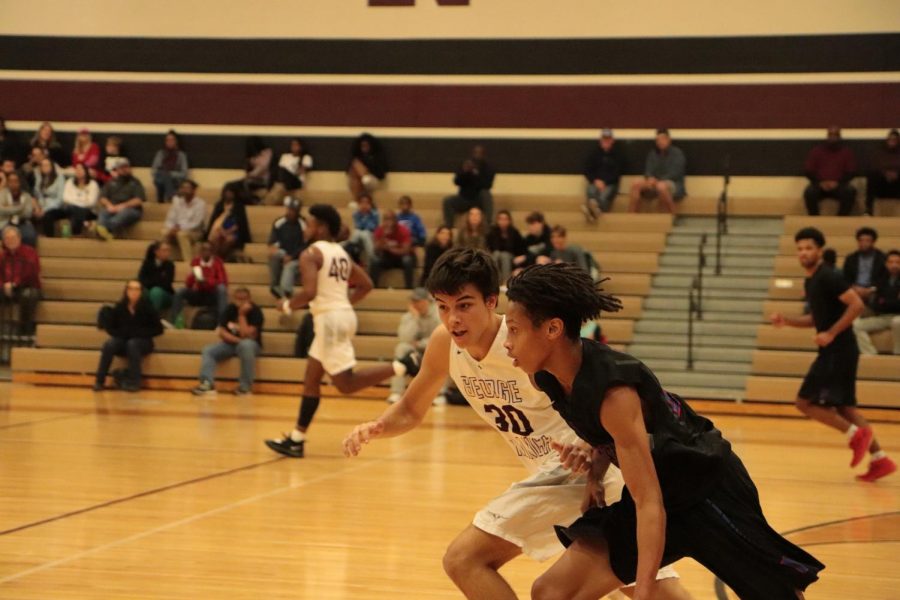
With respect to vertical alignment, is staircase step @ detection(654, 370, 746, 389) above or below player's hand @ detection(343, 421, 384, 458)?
below

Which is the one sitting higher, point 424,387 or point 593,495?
point 424,387

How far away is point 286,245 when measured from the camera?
16.6 meters

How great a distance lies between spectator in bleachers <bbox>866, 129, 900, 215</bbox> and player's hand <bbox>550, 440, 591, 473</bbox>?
1400cm

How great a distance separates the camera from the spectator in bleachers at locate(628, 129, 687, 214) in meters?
17.3

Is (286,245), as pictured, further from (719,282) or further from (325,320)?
(325,320)

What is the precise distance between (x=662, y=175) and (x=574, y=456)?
14.5 metres

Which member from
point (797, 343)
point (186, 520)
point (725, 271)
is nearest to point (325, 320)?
point (186, 520)

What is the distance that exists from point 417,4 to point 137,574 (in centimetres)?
1489

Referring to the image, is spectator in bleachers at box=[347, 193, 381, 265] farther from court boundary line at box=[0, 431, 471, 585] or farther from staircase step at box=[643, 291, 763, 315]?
court boundary line at box=[0, 431, 471, 585]

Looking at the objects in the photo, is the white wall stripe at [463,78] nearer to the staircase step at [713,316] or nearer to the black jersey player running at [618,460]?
the staircase step at [713,316]

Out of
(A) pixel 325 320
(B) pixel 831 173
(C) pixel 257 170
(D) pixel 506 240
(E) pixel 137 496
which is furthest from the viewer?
(C) pixel 257 170

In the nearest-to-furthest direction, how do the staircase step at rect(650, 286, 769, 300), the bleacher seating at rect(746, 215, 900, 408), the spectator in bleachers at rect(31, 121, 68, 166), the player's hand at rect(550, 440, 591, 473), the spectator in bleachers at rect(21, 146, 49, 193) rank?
the player's hand at rect(550, 440, 591, 473) < the bleacher seating at rect(746, 215, 900, 408) < the staircase step at rect(650, 286, 769, 300) < the spectator in bleachers at rect(21, 146, 49, 193) < the spectator in bleachers at rect(31, 121, 68, 166)

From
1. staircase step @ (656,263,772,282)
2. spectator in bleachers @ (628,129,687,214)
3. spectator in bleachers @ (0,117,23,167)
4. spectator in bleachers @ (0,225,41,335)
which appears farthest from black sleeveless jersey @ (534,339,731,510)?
spectator in bleachers @ (0,117,23,167)

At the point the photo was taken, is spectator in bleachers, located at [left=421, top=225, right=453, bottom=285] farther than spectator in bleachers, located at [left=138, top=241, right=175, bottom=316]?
No
